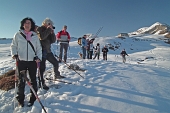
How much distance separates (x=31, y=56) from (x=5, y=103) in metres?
1.81

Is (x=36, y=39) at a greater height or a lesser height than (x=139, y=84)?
greater

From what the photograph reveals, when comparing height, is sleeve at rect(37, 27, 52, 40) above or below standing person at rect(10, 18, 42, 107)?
above

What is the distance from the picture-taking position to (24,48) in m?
3.26

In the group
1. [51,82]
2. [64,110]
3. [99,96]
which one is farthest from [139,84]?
[51,82]

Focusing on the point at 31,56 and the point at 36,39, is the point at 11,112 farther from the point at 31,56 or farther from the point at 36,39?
the point at 36,39

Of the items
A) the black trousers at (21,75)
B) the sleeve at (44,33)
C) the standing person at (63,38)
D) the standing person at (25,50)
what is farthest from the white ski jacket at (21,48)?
the standing person at (63,38)

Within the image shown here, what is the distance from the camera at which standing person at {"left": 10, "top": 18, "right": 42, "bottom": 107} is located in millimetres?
3227

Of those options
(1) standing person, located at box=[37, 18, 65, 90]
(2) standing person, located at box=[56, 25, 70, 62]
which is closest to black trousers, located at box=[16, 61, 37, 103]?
(1) standing person, located at box=[37, 18, 65, 90]

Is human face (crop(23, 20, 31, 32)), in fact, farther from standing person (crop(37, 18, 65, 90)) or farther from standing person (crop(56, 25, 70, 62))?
standing person (crop(56, 25, 70, 62))

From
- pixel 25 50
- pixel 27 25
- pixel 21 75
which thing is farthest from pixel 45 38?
pixel 21 75

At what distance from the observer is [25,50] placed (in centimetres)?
326

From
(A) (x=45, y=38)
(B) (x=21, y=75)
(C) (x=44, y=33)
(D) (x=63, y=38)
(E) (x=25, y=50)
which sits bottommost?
(B) (x=21, y=75)

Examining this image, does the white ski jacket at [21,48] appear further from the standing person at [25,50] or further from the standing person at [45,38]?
the standing person at [45,38]

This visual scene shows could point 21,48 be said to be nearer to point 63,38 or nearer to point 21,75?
point 21,75
